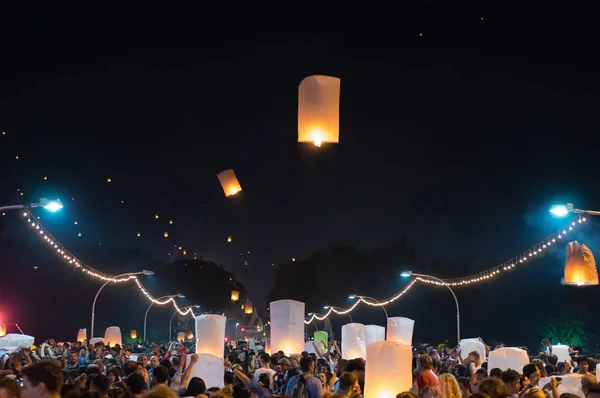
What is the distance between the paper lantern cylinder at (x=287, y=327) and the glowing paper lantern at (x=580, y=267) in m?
10.2

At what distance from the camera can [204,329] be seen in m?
18.3

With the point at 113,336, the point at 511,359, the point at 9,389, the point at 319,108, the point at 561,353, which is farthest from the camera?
the point at 113,336

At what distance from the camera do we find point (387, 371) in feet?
37.9

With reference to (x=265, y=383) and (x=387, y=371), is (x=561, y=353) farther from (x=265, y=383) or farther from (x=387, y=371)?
(x=265, y=383)

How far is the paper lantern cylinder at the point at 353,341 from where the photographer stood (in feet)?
87.3

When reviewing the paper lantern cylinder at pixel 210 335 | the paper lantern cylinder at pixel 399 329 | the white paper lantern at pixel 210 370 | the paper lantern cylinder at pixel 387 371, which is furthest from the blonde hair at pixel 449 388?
the paper lantern cylinder at pixel 399 329

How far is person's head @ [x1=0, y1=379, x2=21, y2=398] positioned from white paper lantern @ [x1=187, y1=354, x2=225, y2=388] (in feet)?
27.2

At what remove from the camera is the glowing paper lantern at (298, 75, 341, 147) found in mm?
12180

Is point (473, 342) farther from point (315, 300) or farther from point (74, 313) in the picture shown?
point (315, 300)

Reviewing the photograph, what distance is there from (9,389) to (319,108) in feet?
23.0

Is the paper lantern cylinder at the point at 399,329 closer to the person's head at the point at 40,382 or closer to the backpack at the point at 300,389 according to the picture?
the backpack at the point at 300,389

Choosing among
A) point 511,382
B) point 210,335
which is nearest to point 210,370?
point 210,335

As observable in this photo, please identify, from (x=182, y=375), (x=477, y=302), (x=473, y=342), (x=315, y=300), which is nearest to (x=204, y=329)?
(x=182, y=375)

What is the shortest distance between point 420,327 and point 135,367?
60869mm
